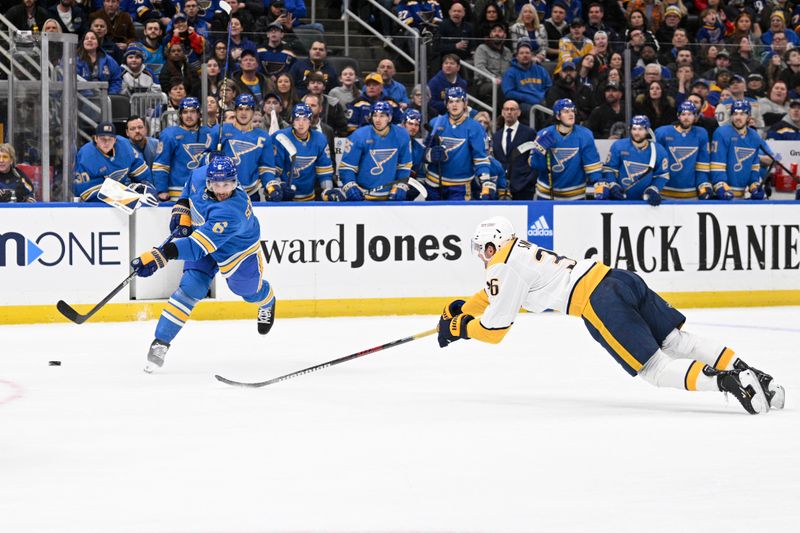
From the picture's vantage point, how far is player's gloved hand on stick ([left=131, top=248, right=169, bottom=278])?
7.18 m

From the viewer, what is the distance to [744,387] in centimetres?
562

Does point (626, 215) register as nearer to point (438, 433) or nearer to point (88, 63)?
point (88, 63)

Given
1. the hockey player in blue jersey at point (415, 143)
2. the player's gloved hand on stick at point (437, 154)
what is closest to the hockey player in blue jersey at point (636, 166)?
the player's gloved hand on stick at point (437, 154)

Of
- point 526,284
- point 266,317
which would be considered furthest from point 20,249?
point 526,284

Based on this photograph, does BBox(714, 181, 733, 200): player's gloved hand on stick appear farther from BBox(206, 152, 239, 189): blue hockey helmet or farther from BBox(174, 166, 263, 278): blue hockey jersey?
BBox(206, 152, 239, 189): blue hockey helmet

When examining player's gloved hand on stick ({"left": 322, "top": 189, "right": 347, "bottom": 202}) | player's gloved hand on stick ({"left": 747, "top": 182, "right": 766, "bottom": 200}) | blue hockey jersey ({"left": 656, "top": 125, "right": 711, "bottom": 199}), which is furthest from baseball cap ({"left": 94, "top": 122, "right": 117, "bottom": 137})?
player's gloved hand on stick ({"left": 747, "top": 182, "right": 766, "bottom": 200})

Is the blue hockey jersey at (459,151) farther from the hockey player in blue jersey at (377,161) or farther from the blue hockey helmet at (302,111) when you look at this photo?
the blue hockey helmet at (302,111)

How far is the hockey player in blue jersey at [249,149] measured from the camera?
1018cm

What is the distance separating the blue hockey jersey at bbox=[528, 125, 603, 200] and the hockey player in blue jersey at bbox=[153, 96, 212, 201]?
2768 mm

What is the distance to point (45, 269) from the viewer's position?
9.66 m

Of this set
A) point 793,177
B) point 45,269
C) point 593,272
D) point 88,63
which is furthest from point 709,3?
point 593,272

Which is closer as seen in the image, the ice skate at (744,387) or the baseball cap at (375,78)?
the ice skate at (744,387)

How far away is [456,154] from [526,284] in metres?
4.77

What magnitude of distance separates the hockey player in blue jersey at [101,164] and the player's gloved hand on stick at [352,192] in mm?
1479
